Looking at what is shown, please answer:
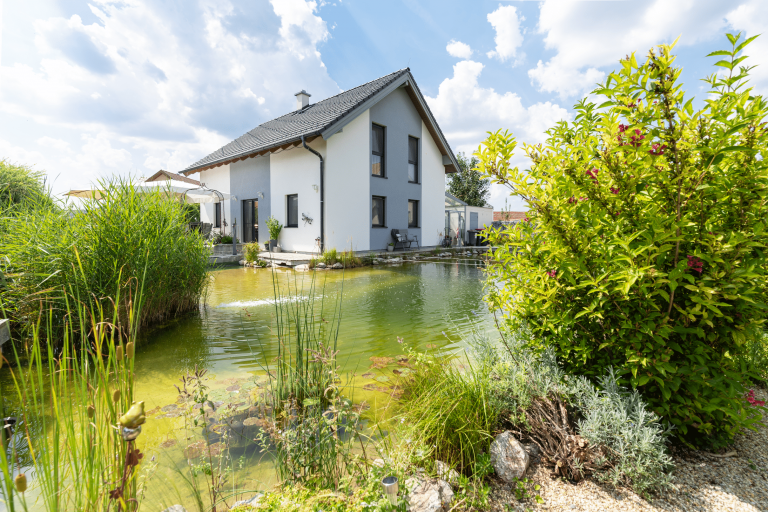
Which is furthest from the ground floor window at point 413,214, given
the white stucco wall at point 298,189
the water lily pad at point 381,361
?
the water lily pad at point 381,361

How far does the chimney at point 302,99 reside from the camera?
1446 centimetres

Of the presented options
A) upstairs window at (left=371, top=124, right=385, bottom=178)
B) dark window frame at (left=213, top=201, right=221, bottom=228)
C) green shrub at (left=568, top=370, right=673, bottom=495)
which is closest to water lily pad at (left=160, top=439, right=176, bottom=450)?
green shrub at (left=568, top=370, right=673, bottom=495)

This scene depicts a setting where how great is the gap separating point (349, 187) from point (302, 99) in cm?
599

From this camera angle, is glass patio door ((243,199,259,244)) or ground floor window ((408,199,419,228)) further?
ground floor window ((408,199,419,228))

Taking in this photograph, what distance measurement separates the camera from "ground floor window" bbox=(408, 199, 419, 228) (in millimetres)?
13898

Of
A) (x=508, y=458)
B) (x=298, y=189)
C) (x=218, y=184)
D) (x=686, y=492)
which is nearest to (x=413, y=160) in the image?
(x=298, y=189)

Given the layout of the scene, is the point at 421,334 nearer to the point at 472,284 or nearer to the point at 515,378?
the point at 515,378

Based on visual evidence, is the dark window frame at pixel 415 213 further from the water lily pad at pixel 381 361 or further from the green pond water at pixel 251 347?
the water lily pad at pixel 381 361

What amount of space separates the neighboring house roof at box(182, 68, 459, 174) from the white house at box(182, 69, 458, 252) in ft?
0.14

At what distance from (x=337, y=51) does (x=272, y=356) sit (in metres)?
9.33

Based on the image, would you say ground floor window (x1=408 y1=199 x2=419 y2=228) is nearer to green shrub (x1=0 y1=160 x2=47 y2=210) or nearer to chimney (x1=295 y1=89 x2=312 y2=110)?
chimney (x1=295 y1=89 x2=312 y2=110)

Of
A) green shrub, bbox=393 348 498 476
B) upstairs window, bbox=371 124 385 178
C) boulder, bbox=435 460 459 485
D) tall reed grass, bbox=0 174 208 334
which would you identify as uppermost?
upstairs window, bbox=371 124 385 178

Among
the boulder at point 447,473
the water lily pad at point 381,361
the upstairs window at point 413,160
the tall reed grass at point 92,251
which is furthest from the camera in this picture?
the upstairs window at point 413,160

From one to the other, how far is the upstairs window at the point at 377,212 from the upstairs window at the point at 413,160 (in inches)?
74.4
